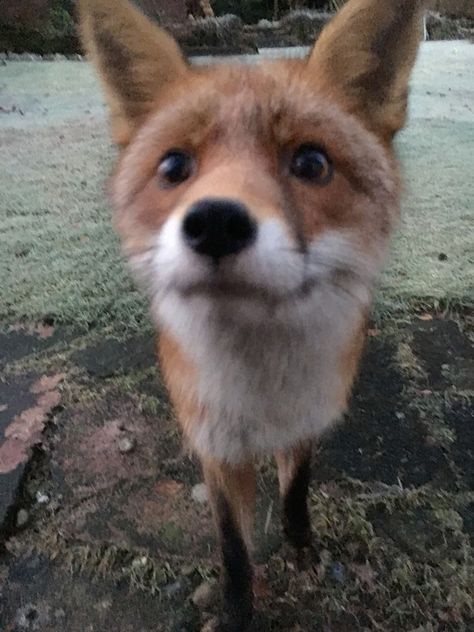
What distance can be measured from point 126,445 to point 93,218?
1672 millimetres

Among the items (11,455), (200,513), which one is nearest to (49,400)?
(11,455)

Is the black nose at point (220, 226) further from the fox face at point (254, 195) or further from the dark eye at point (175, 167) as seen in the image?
the dark eye at point (175, 167)

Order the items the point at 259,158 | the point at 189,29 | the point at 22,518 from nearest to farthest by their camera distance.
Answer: the point at 259,158 < the point at 22,518 < the point at 189,29

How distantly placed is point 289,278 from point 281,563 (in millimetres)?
816

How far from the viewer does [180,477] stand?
169 cm

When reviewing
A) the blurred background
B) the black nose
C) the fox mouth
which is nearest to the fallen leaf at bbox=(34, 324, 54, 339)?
the fox mouth

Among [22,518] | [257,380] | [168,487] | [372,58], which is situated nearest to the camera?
[257,380]

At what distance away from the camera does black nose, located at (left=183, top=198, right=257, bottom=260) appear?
2.76 feet

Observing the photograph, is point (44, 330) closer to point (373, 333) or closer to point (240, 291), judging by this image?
point (373, 333)

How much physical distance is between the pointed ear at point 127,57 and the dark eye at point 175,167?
0.25 metres

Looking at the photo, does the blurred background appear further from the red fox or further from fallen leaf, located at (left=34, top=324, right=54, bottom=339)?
the red fox

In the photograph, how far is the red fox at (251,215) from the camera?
924 millimetres

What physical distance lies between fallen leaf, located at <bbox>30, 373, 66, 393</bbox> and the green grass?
31cm

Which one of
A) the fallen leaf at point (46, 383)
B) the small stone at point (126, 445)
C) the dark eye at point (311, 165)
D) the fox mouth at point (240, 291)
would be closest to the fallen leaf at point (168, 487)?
the small stone at point (126, 445)
